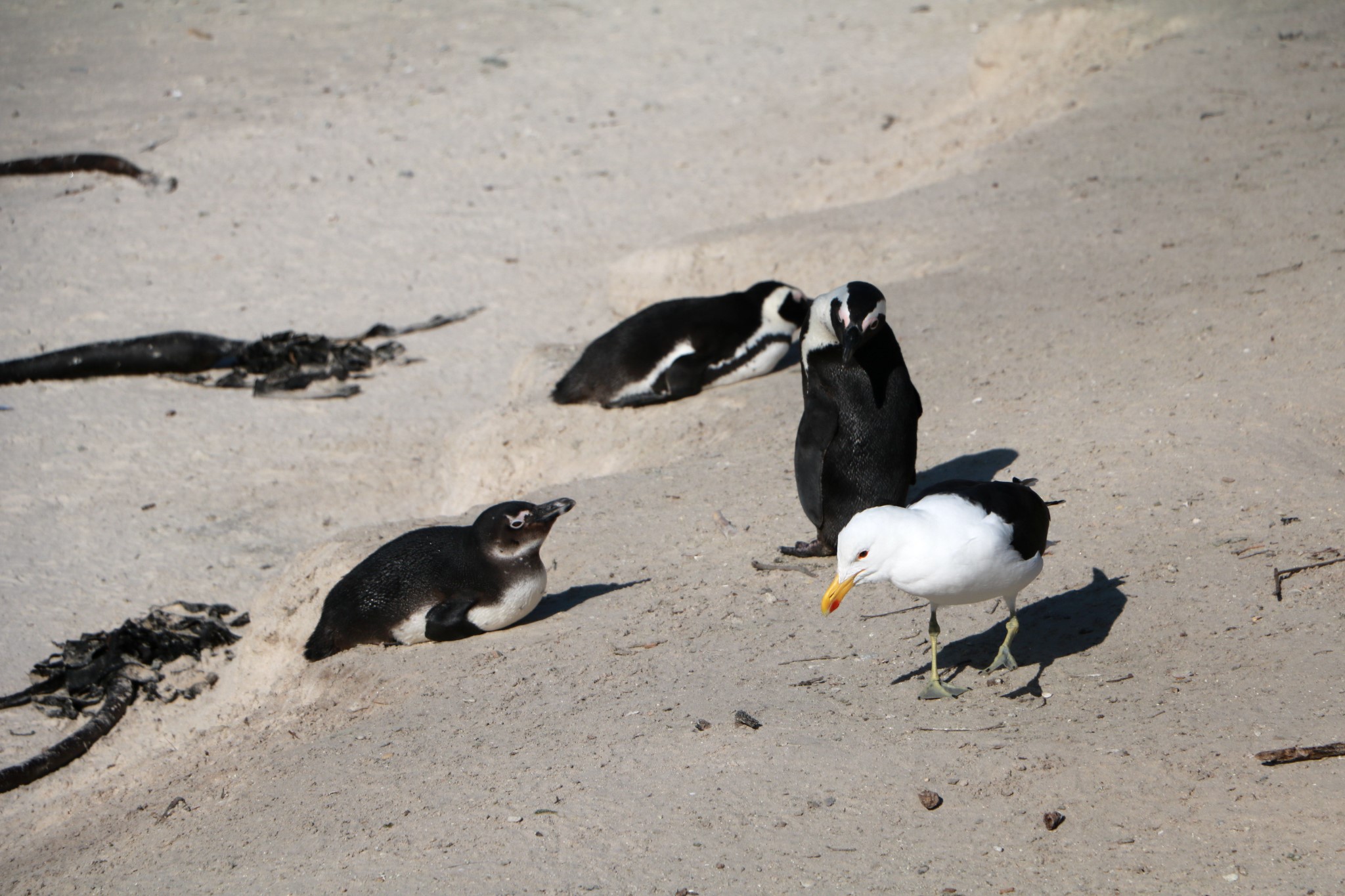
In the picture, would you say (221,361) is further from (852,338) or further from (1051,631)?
(1051,631)

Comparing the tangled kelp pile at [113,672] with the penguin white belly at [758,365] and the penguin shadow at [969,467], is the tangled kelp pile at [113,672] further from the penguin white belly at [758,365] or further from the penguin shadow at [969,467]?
the penguin shadow at [969,467]

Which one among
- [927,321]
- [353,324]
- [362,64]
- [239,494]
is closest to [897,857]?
[927,321]

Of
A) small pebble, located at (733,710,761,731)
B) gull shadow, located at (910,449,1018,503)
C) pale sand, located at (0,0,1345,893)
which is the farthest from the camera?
gull shadow, located at (910,449,1018,503)

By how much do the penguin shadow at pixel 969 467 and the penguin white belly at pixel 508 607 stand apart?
172 cm

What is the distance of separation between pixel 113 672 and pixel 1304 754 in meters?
4.82

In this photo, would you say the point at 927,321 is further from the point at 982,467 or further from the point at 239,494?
the point at 239,494

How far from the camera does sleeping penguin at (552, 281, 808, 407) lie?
6.99 metres

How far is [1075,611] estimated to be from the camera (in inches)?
162

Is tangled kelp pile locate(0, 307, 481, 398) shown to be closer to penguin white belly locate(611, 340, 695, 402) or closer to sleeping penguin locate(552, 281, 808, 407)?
sleeping penguin locate(552, 281, 808, 407)

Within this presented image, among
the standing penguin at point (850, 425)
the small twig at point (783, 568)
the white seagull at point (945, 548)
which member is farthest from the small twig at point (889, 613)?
the white seagull at point (945, 548)

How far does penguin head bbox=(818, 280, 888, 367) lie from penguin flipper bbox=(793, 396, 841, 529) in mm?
305

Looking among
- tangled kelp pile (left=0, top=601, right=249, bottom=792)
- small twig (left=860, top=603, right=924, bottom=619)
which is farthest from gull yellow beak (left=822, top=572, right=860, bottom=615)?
tangled kelp pile (left=0, top=601, right=249, bottom=792)

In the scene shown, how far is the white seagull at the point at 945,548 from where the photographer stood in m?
3.22

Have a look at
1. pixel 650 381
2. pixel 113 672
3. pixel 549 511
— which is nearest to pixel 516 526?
pixel 549 511
